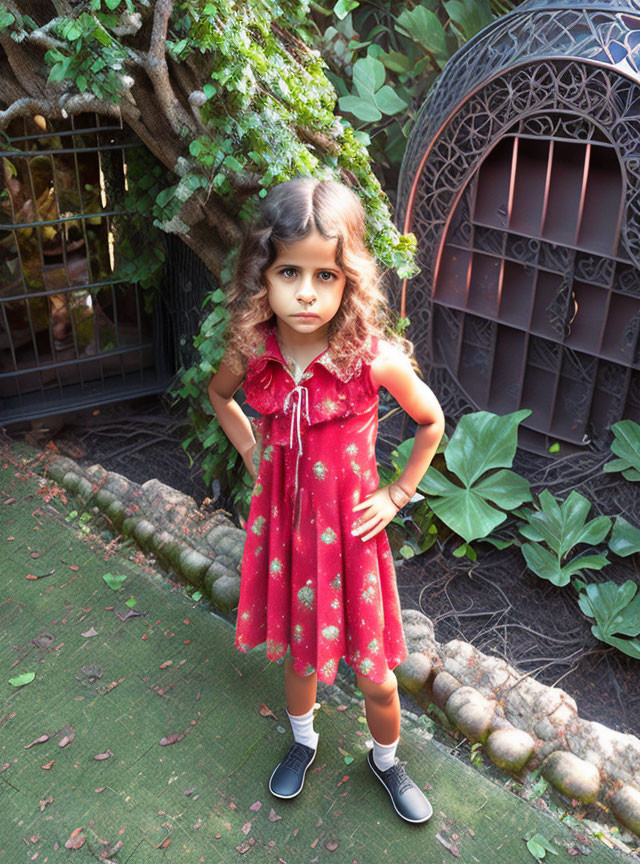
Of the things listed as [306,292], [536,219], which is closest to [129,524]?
[306,292]

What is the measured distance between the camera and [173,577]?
2.98 m

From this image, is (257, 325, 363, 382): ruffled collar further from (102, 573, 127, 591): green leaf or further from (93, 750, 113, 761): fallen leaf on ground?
(102, 573, 127, 591): green leaf

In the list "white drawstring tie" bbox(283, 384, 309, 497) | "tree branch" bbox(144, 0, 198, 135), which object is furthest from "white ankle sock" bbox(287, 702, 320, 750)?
"tree branch" bbox(144, 0, 198, 135)

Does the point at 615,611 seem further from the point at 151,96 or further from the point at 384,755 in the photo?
the point at 151,96

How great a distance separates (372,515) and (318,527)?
13 centimetres

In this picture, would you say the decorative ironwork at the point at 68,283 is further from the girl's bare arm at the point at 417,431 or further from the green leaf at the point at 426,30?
the girl's bare arm at the point at 417,431

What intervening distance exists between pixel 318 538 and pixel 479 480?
1632mm

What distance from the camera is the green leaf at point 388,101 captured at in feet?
12.8

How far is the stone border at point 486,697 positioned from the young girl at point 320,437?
33 centimetres

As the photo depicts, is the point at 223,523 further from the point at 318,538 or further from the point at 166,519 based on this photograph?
the point at 318,538

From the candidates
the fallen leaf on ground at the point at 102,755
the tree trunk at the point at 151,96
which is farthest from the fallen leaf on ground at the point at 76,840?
the tree trunk at the point at 151,96

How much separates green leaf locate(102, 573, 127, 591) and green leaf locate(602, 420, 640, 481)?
188 centimetres

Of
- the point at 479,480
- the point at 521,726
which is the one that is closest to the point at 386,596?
A: the point at 521,726

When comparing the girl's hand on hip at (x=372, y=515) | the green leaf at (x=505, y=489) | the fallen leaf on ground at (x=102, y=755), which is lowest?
the fallen leaf on ground at (x=102, y=755)
